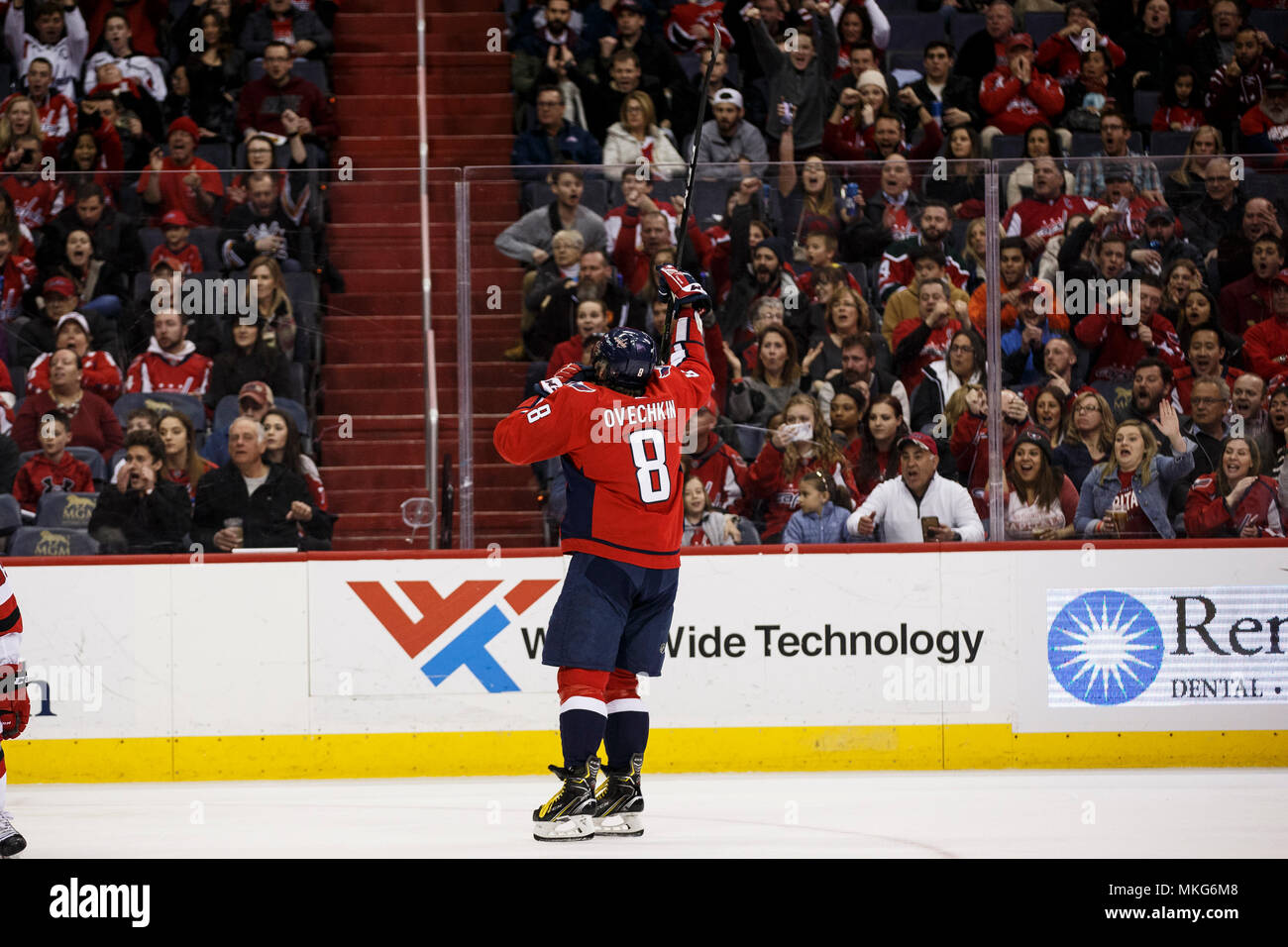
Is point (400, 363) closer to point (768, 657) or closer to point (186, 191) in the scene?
point (186, 191)

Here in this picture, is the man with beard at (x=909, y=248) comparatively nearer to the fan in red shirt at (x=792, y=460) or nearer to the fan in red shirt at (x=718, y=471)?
the fan in red shirt at (x=792, y=460)

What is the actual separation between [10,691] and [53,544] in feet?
7.44

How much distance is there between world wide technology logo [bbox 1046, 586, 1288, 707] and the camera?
710cm

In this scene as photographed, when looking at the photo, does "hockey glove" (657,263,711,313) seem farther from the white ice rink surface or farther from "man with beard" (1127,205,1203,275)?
"man with beard" (1127,205,1203,275)

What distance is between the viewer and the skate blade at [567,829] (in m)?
5.21

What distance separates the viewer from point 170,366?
7121mm

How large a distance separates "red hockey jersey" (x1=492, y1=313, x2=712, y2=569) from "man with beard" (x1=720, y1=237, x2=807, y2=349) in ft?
6.30

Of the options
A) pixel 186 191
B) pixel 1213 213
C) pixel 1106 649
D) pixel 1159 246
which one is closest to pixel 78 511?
pixel 186 191

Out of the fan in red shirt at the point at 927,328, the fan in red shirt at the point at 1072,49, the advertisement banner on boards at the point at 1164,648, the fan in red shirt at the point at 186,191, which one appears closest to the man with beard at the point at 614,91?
the fan in red shirt at the point at 1072,49

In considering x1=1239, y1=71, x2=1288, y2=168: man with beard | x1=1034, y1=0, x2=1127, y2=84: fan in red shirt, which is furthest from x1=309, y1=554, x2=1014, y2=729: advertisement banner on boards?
x1=1034, y1=0, x2=1127, y2=84: fan in red shirt

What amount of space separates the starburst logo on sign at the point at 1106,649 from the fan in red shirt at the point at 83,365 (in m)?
4.32
